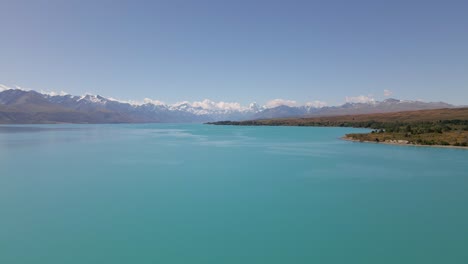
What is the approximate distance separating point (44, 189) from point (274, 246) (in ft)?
56.9

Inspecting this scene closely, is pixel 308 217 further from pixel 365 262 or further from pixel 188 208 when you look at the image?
pixel 188 208

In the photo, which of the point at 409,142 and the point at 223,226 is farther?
the point at 409,142

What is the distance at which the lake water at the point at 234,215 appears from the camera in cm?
1191

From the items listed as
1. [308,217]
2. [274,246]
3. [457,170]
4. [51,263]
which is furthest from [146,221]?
[457,170]

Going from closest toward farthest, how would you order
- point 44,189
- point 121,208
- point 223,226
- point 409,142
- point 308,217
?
point 223,226, point 308,217, point 121,208, point 44,189, point 409,142

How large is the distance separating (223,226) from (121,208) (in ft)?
20.5

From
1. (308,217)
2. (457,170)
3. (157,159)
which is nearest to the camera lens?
(308,217)

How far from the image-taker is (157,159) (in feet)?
124

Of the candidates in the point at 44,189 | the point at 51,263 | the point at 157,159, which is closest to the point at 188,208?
the point at 51,263

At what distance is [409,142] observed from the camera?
50469 mm

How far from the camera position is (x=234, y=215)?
1625 cm

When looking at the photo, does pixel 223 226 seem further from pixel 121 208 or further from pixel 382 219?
pixel 382 219

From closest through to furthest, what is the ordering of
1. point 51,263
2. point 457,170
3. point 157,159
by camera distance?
point 51,263 < point 457,170 < point 157,159

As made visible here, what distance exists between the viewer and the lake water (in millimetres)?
11906
